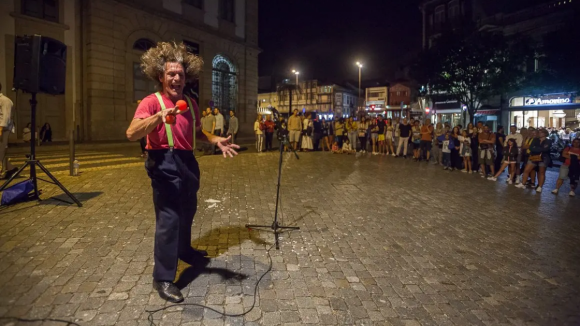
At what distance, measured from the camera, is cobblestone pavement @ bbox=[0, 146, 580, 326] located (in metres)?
3.29

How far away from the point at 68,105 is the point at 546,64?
25.1 meters

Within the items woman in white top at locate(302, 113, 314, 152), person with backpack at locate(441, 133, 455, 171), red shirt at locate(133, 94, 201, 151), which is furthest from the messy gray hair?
woman in white top at locate(302, 113, 314, 152)

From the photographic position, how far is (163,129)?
3426mm

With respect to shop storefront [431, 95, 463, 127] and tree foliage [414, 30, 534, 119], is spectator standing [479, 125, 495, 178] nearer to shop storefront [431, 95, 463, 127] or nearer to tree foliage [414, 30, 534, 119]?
tree foliage [414, 30, 534, 119]

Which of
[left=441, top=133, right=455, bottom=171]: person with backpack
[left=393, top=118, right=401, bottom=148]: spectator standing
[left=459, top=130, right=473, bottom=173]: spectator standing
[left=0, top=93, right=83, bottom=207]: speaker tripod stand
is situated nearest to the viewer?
[left=0, top=93, right=83, bottom=207]: speaker tripod stand

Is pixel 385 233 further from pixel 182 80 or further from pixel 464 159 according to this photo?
pixel 464 159

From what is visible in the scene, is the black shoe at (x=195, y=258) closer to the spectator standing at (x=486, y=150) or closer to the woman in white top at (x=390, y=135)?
the spectator standing at (x=486, y=150)

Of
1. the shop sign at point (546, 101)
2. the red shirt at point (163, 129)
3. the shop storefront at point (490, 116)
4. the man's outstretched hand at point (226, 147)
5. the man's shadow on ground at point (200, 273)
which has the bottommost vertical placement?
the man's shadow on ground at point (200, 273)

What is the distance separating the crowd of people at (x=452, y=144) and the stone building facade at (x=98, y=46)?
598 centimetres

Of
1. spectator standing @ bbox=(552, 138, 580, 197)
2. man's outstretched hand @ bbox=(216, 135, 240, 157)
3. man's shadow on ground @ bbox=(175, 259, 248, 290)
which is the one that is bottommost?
man's shadow on ground @ bbox=(175, 259, 248, 290)

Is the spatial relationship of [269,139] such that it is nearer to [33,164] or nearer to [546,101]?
[33,164]

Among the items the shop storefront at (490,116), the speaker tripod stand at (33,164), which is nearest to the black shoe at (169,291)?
the speaker tripod stand at (33,164)

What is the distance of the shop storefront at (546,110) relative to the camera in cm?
2330

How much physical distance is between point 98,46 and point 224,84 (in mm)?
10630
